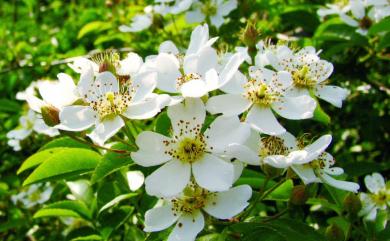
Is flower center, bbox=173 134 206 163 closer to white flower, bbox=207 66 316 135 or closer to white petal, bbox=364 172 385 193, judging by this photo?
white flower, bbox=207 66 316 135

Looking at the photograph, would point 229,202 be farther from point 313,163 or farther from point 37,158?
point 37,158

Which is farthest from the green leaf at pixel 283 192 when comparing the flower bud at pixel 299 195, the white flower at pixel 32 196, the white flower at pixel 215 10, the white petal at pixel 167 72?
the white flower at pixel 32 196

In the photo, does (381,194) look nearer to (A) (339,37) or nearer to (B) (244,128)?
(A) (339,37)

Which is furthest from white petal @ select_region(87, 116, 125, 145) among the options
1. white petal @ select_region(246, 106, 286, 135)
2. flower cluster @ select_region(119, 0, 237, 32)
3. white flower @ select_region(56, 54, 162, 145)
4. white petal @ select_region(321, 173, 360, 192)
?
flower cluster @ select_region(119, 0, 237, 32)

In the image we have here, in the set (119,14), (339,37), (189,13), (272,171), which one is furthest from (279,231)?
(119,14)

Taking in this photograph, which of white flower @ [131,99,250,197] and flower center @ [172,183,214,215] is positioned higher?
white flower @ [131,99,250,197]
